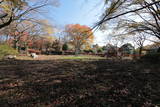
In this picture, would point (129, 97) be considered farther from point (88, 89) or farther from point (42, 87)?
point (42, 87)

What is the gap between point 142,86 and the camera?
346 cm

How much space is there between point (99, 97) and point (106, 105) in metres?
0.36

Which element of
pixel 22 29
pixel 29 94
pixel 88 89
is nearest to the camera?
pixel 29 94

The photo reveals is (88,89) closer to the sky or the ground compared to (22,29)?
closer to the ground

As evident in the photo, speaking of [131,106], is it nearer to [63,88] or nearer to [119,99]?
[119,99]

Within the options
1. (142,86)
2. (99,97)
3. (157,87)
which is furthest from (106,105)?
(157,87)

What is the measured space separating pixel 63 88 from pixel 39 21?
10758 mm

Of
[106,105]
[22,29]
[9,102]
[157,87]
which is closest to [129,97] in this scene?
[106,105]

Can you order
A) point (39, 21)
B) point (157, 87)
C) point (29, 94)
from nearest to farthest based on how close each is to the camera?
point (29, 94) → point (157, 87) → point (39, 21)

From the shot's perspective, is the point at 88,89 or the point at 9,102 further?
the point at 88,89

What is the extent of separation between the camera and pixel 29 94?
2.85 meters

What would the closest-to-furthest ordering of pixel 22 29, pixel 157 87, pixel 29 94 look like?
1. pixel 29 94
2. pixel 157 87
3. pixel 22 29

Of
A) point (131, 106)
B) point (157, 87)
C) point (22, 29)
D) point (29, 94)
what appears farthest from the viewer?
point (22, 29)

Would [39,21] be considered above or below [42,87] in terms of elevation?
above
